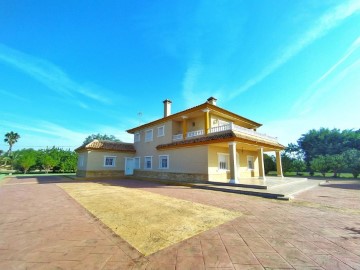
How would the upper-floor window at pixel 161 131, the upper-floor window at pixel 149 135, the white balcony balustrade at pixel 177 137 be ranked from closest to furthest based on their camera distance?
the white balcony balustrade at pixel 177 137
the upper-floor window at pixel 161 131
the upper-floor window at pixel 149 135

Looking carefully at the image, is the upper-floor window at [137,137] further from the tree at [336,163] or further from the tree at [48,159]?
the tree at [336,163]

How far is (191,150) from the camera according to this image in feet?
51.6

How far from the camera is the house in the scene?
46.9 ft

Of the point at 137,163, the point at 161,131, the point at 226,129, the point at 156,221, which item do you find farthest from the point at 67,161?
the point at 156,221

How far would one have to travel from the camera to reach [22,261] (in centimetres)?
309

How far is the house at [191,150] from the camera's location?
46.9 feet

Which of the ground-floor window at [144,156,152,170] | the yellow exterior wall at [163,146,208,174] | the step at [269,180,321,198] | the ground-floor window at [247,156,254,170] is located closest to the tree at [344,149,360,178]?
the ground-floor window at [247,156,254,170]

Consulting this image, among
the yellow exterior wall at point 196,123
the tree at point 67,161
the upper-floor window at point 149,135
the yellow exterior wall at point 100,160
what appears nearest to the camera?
the yellow exterior wall at point 196,123

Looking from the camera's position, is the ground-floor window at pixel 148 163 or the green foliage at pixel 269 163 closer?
the ground-floor window at pixel 148 163

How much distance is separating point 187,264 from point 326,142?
42928mm

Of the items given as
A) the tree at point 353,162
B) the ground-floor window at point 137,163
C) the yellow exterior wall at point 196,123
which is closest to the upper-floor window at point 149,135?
the ground-floor window at point 137,163

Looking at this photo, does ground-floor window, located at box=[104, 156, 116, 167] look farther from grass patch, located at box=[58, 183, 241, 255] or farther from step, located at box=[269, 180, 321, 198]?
step, located at box=[269, 180, 321, 198]

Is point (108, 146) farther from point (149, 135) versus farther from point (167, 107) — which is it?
point (167, 107)

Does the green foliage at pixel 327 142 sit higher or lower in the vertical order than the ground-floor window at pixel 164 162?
higher
